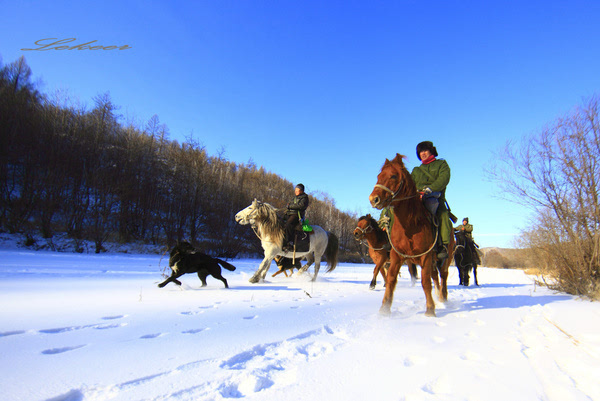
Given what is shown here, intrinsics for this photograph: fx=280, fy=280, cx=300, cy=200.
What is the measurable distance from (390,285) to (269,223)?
369cm

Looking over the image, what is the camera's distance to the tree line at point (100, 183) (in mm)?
16594

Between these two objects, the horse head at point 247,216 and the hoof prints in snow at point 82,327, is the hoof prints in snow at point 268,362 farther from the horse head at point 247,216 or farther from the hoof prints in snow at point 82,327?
the horse head at point 247,216

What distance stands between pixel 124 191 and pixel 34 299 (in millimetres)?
19956

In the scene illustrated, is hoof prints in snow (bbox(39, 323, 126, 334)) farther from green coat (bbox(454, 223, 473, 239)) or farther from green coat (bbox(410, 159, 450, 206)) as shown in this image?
green coat (bbox(454, 223, 473, 239))

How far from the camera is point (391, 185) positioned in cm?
354

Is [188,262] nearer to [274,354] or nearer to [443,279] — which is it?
[274,354]

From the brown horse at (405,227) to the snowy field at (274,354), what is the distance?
21.1 inches

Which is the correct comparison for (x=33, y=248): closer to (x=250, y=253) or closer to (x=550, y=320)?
(x=250, y=253)

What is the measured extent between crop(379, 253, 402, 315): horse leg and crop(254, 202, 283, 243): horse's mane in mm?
3347

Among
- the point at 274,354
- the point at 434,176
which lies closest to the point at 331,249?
the point at 434,176

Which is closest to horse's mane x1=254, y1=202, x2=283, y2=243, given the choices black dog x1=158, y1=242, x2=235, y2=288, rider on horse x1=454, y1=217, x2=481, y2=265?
black dog x1=158, y1=242, x2=235, y2=288

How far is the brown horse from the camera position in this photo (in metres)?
3.56

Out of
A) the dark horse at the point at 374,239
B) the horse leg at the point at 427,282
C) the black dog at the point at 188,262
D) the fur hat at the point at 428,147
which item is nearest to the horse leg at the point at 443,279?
the dark horse at the point at 374,239

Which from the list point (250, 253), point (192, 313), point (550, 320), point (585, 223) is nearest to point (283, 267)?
point (192, 313)
